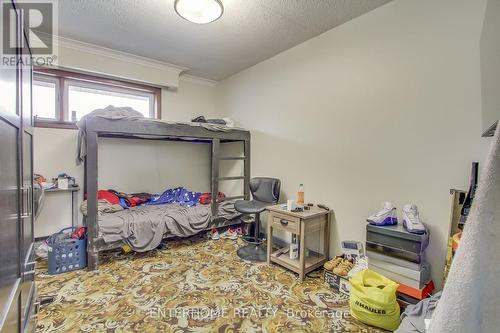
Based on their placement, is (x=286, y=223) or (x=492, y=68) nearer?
(x=492, y=68)

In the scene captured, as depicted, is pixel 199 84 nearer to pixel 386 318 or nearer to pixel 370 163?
pixel 370 163

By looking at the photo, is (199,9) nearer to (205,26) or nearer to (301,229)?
(205,26)

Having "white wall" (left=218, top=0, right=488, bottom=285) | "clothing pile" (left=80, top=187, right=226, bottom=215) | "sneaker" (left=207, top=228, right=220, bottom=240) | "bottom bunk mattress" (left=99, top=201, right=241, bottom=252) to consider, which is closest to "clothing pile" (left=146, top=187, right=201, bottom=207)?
"clothing pile" (left=80, top=187, right=226, bottom=215)

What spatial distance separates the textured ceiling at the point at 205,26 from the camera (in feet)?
6.92

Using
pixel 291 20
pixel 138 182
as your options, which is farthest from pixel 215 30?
pixel 138 182

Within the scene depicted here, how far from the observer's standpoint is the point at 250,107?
361 cm

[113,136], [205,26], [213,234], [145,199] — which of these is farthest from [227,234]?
[205,26]

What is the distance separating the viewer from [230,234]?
11.1 feet

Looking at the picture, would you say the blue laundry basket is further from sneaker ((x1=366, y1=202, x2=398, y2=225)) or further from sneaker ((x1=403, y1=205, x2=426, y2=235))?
sneaker ((x1=403, y1=205, x2=426, y2=235))

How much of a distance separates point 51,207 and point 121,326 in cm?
210

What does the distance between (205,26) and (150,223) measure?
2.21 meters

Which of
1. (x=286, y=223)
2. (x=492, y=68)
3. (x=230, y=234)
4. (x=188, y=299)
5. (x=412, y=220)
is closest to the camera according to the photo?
(x=492, y=68)

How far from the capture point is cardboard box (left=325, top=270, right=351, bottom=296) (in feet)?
6.56

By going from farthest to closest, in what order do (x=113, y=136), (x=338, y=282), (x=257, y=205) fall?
(x=113, y=136) → (x=257, y=205) → (x=338, y=282)
